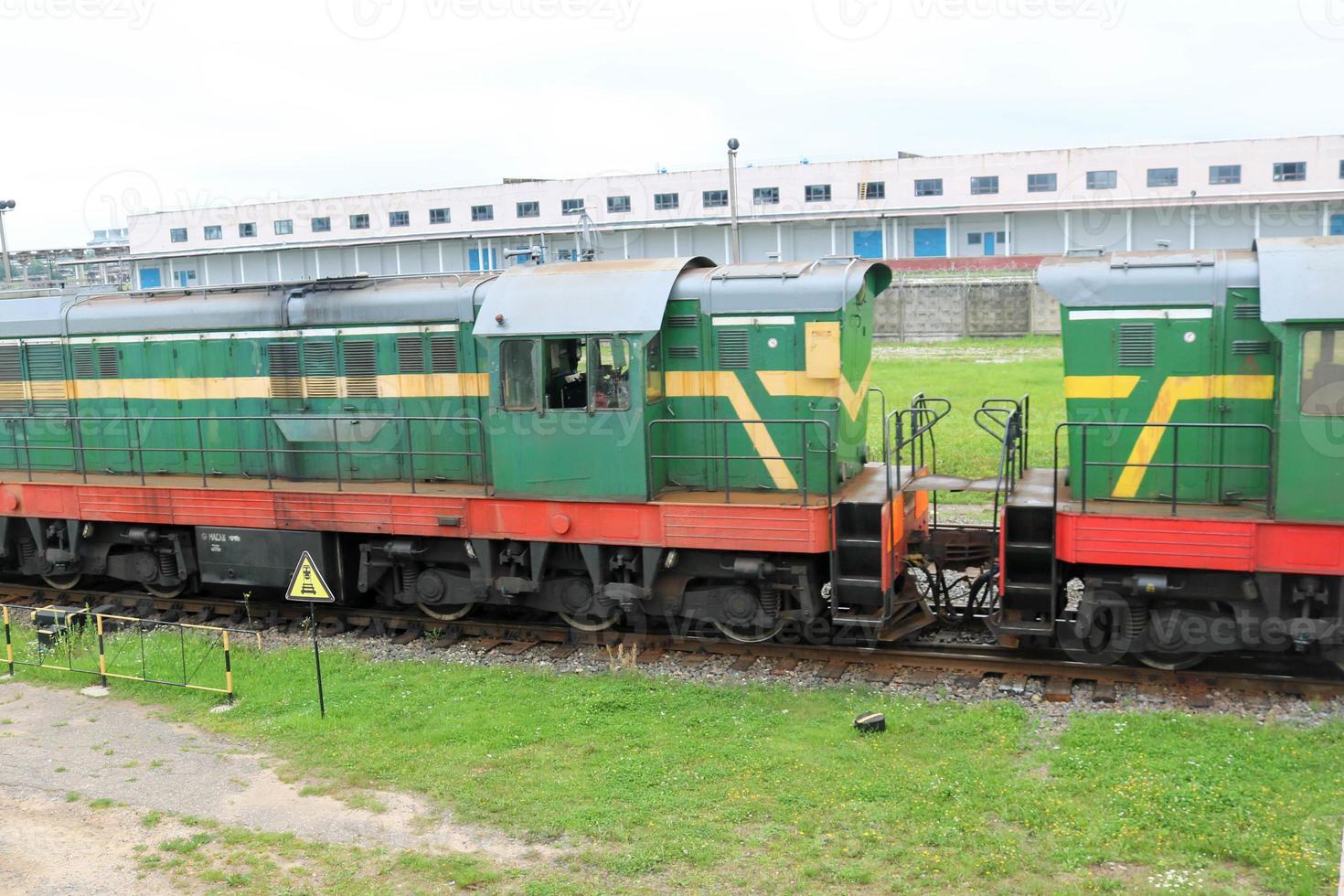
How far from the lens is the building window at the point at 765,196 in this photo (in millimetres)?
53000

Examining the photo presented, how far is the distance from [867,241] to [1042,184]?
859cm

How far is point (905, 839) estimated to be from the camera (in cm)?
654

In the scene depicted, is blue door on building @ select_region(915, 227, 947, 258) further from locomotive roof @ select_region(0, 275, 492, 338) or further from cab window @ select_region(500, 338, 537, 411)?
cab window @ select_region(500, 338, 537, 411)

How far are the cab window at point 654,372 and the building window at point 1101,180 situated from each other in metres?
45.8

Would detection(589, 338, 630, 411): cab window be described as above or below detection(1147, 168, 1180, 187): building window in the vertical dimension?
below

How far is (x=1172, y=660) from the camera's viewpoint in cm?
934

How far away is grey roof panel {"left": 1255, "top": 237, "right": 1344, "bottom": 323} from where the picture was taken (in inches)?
326

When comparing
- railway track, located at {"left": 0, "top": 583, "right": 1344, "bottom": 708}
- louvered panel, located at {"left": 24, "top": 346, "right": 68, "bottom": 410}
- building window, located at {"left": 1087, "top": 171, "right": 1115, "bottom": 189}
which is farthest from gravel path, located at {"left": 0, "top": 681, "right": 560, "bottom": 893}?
building window, located at {"left": 1087, "top": 171, "right": 1115, "bottom": 189}

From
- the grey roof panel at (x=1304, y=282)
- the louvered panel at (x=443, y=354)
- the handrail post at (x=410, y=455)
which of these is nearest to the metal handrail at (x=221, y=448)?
the handrail post at (x=410, y=455)

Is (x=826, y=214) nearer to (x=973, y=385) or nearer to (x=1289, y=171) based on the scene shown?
(x=1289, y=171)

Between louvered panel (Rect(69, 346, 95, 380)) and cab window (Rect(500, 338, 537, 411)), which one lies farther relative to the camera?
louvered panel (Rect(69, 346, 95, 380))

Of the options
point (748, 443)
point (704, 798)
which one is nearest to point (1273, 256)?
point (748, 443)

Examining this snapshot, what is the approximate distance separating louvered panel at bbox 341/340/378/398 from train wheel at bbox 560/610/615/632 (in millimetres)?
3377

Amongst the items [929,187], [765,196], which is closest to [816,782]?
[765,196]
